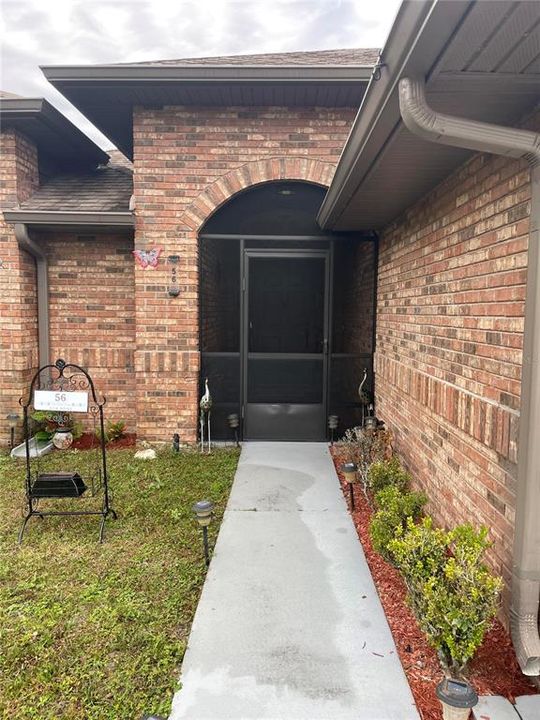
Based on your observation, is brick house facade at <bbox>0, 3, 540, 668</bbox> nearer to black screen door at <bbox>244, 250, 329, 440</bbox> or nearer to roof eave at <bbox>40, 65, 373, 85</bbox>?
roof eave at <bbox>40, 65, 373, 85</bbox>

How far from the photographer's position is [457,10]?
64.0 inches

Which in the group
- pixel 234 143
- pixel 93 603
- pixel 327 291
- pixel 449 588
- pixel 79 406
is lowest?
pixel 93 603

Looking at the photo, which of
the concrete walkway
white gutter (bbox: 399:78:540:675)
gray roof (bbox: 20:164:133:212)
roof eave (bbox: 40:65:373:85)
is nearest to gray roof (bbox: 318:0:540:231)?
white gutter (bbox: 399:78:540:675)

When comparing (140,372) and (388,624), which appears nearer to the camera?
(388,624)

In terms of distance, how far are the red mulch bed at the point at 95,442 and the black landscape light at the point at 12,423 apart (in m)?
0.74

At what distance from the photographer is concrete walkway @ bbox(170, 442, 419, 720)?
2.19m

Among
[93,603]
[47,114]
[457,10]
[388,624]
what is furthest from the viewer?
[47,114]

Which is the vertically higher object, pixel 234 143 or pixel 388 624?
pixel 234 143

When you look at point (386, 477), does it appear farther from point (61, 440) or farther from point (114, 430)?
point (61, 440)

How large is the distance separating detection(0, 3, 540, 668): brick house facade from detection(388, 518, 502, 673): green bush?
40 centimetres

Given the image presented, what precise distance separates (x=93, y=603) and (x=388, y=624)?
6.03ft

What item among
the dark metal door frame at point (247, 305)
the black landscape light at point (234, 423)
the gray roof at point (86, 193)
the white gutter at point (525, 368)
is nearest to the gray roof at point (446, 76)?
the white gutter at point (525, 368)

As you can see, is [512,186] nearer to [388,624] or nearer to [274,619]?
[388,624]

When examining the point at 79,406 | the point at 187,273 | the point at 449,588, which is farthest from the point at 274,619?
the point at 187,273
